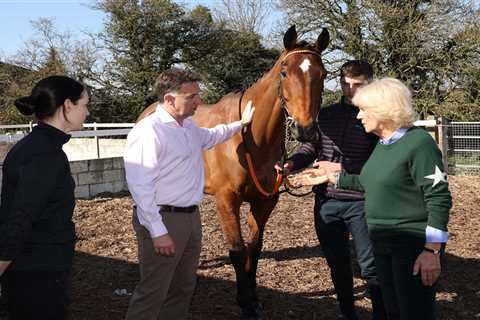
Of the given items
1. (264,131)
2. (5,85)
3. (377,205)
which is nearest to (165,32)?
(5,85)

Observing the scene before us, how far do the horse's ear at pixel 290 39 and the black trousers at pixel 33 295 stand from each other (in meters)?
2.39

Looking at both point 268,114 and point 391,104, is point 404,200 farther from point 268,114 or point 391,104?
point 268,114

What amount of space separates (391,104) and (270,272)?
10.0 feet

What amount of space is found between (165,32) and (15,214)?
66.9 ft

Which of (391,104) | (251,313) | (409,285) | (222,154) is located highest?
(391,104)

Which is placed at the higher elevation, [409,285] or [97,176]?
[97,176]

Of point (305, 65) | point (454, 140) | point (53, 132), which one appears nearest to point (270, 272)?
point (305, 65)

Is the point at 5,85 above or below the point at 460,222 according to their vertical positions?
above

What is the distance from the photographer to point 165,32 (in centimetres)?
2145

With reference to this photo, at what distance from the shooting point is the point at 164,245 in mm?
2658

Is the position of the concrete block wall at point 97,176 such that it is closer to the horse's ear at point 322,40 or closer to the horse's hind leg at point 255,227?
the horse's hind leg at point 255,227

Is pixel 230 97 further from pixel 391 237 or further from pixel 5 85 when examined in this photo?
pixel 5 85

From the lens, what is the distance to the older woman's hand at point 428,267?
2277 millimetres

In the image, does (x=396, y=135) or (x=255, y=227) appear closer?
(x=396, y=135)
